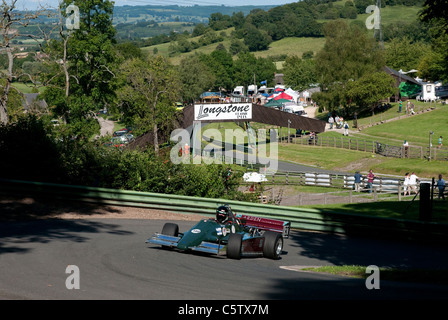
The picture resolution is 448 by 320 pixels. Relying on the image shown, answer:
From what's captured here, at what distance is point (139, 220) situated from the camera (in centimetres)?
1628

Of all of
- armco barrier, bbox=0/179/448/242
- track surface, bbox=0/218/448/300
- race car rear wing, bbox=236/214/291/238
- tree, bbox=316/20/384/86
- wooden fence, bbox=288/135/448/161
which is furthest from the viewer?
tree, bbox=316/20/384/86

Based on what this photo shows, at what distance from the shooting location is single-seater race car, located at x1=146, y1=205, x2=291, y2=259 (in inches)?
485

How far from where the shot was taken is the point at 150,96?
175 feet

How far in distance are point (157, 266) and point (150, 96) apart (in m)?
43.9

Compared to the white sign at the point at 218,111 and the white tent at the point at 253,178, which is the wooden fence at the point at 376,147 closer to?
the white sign at the point at 218,111

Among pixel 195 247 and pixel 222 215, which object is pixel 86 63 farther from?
pixel 195 247

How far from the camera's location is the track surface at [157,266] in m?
8.62

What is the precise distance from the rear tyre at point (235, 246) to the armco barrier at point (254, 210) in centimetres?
496

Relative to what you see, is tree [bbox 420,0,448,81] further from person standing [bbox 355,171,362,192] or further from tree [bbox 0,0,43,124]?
tree [bbox 0,0,43,124]

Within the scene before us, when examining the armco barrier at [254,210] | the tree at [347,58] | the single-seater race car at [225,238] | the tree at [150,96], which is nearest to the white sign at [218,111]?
the tree at [150,96]

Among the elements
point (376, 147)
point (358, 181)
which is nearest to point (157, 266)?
point (358, 181)

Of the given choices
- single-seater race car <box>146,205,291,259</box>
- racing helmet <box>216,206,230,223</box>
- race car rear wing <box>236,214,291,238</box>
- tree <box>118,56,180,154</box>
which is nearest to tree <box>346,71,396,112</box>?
tree <box>118,56,180,154</box>
